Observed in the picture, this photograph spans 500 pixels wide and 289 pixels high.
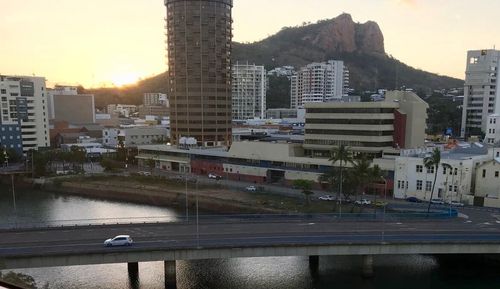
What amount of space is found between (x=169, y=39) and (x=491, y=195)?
8131cm

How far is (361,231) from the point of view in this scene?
125 feet

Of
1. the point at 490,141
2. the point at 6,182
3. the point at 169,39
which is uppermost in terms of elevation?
the point at 169,39

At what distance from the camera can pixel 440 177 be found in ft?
185

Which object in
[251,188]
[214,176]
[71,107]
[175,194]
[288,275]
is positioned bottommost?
[288,275]

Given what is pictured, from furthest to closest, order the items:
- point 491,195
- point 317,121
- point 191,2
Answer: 1. point 191,2
2. point 317,121
3. point 491,195

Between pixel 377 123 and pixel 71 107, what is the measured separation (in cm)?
12521

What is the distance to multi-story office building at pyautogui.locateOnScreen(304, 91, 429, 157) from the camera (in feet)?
212

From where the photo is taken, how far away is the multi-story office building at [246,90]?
188625 millimetres

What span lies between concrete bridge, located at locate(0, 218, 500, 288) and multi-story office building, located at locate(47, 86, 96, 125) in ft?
402

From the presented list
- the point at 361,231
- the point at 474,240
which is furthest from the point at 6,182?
the point at 474,240

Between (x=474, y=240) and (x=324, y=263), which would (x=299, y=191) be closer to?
(x=324, y=263)

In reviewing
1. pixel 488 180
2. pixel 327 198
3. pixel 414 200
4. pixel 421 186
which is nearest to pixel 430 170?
pixel 421 186

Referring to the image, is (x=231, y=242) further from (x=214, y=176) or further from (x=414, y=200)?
(x=214, y=176)

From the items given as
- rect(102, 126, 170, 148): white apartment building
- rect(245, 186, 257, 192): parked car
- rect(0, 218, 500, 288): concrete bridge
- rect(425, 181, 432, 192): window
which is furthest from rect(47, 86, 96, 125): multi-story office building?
rect(425, 181, 432, 192): window
